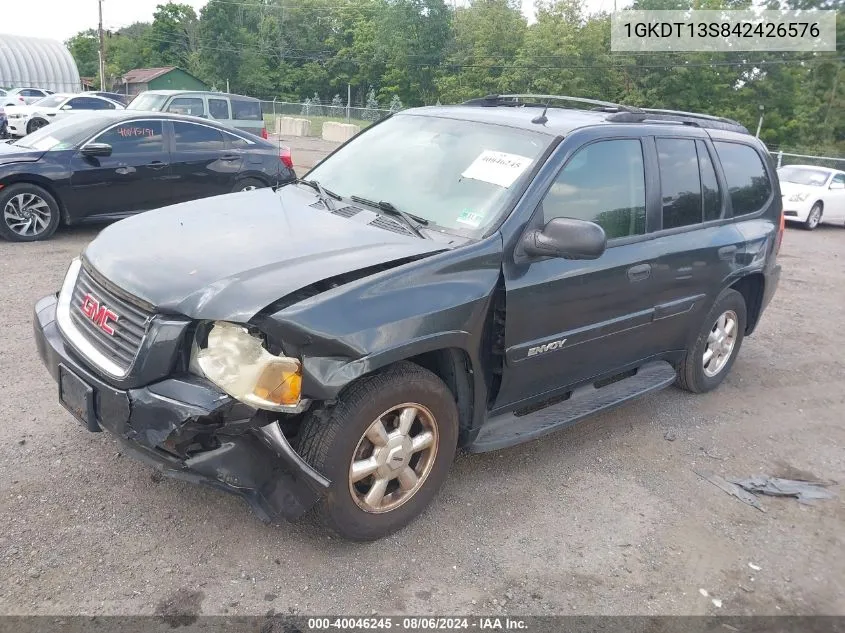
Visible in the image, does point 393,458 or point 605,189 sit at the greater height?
point 605,189

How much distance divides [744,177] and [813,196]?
12.1 metres

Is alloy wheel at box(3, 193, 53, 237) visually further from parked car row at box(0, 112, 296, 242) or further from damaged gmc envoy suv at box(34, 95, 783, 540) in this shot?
damaged gmc envoy suv at box(34, 95, 783, 540)

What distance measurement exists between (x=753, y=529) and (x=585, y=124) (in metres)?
2.31

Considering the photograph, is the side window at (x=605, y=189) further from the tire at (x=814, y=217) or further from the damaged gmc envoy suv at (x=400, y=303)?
the tire at (x=814, y=217)

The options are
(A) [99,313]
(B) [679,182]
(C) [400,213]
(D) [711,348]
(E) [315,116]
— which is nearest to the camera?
(A) [99,313]

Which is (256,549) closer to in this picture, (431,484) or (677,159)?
(431,484)

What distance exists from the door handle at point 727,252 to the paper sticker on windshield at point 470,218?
207 cm

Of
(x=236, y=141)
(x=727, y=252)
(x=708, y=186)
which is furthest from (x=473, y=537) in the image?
(x=236, y=141)

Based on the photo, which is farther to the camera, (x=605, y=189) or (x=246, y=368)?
(x=605, y=189)

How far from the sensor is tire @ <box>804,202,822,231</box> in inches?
596

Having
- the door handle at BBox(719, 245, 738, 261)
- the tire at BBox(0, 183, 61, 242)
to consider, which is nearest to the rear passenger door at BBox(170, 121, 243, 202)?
the tire at BBox(0, 183, 61, 242)

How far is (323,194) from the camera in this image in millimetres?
3967

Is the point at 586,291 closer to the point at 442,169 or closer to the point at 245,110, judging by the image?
the point at 442,169

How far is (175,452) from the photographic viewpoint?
2645mm
